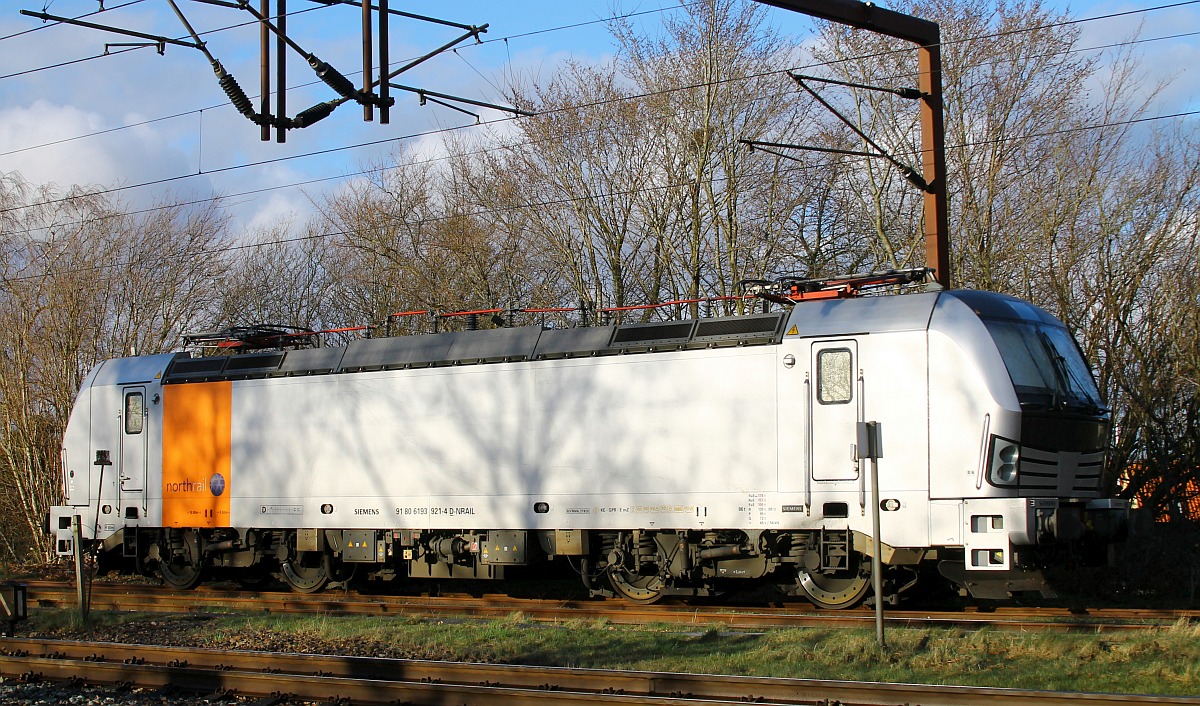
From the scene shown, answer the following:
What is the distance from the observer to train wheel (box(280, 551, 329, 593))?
15422mm

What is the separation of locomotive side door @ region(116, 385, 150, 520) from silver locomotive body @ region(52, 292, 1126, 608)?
0.04 m

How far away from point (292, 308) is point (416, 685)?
2865cm

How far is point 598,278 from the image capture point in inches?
920

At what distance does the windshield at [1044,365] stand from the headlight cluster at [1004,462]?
1.40ft

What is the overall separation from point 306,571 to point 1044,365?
33.2 ft

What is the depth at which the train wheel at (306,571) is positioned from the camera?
15422 millimetres

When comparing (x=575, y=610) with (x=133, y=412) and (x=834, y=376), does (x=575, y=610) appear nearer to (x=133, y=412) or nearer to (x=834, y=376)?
(x=834, y=376)

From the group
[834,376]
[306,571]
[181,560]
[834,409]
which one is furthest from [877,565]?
[181,560]

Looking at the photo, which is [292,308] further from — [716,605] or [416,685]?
[416,685]

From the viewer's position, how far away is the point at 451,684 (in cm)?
841

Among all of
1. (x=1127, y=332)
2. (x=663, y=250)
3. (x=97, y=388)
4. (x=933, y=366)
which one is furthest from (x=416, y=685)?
(x=663, y=250)

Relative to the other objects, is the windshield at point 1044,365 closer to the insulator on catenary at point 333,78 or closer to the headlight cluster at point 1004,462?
the headlight cluster at point 1004,462

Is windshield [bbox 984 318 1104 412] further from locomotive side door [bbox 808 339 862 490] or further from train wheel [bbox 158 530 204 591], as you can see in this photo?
train wheel [bbox 158 530 204 591]

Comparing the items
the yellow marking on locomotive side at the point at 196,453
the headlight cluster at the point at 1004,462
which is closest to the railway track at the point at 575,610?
the yellow marking on locomotive side at the point at 196,453
